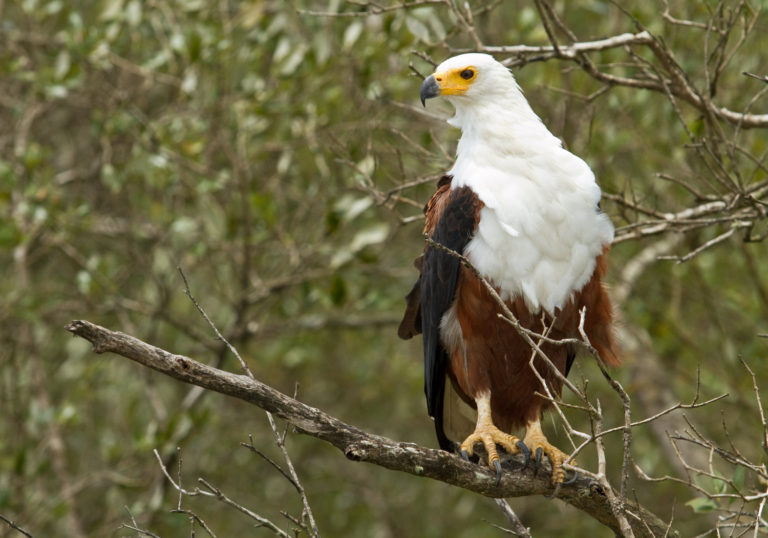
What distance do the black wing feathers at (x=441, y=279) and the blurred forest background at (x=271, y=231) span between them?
540 millimetres

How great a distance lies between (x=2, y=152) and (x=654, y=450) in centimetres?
497

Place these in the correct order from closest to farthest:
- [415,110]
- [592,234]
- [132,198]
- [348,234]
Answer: [592,234]
[415,110]
[132,198]
[348,234]

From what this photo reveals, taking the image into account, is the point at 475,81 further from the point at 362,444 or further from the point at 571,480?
the point at 362,444

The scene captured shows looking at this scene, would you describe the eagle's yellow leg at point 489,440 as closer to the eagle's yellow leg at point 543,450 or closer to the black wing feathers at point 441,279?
the eagle's yellow leg at point 543,450

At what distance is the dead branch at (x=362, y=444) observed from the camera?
2.61 m

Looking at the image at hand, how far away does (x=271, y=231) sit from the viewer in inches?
235

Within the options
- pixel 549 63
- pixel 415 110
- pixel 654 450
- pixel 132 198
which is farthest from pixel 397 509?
pixel 415 110

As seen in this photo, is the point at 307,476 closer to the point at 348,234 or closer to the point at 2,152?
the point at 348,234

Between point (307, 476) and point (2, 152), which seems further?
point (307, 476)

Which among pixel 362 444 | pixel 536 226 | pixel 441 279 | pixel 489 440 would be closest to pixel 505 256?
pixel 536 226

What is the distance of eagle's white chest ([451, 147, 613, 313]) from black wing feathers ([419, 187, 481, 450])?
51mm

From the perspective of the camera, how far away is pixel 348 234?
6.86 metres

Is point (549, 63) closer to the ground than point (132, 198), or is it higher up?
higher up

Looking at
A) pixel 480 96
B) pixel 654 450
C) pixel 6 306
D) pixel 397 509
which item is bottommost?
pixel 397 509
